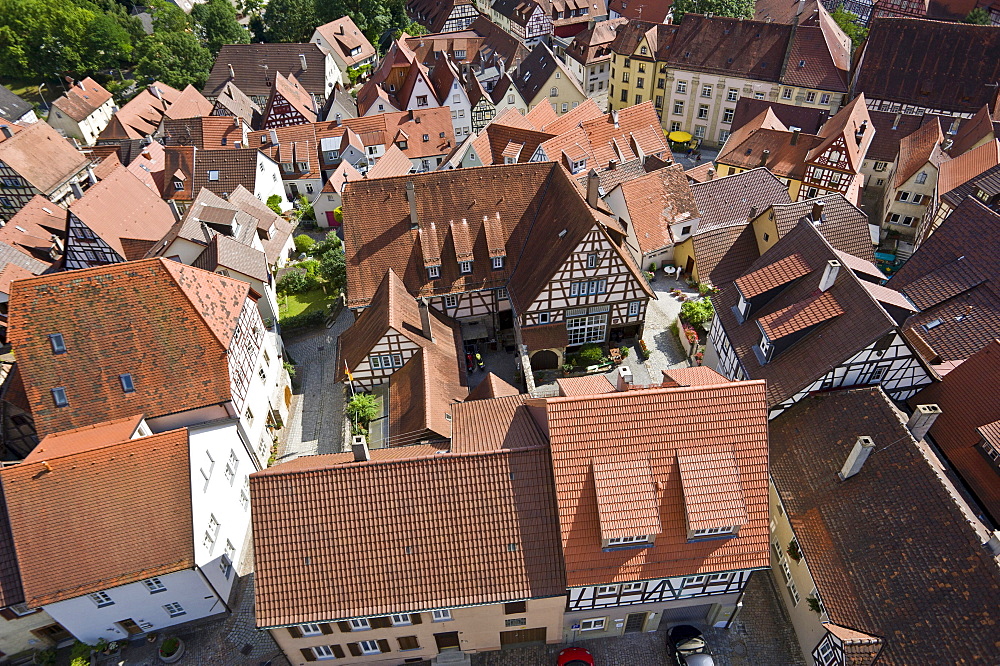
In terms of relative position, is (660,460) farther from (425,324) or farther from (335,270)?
(335,270)

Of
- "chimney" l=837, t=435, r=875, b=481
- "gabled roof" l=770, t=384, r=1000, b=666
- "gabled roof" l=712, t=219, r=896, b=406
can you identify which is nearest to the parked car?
"gabled roof" l=770, t=384, r=1000, b=666

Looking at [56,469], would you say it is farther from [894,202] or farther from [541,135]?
[894,202]

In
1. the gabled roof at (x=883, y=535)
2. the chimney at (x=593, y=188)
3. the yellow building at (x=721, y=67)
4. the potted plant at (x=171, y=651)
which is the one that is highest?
the yellow building at (x=721, y=67)

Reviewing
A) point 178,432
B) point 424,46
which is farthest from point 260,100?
point 178,432

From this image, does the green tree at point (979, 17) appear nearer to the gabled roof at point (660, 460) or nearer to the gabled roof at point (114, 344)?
the gabled roof at point (660, 460)

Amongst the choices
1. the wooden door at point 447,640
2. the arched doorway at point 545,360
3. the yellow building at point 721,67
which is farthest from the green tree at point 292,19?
the wooden door at point 447,640

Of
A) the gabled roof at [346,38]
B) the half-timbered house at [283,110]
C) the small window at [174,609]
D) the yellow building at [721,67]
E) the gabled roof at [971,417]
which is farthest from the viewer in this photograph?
the gabled roof at [346,38]
